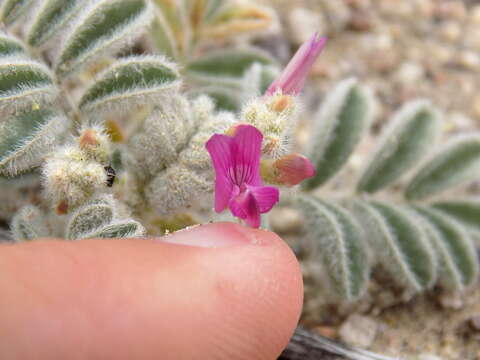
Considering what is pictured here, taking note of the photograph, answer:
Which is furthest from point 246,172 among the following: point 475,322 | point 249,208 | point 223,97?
point 475,322

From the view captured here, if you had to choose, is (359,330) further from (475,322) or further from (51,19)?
(51,19)

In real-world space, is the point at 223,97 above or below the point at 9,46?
below

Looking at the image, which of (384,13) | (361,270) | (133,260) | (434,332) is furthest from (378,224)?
(384,13)

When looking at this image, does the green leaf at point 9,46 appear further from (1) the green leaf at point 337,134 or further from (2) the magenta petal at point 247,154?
(1) the green leaf at point 337,134

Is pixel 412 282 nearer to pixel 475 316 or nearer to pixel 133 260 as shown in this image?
pixel 475 316

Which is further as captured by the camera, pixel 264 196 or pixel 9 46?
pixel 9 46

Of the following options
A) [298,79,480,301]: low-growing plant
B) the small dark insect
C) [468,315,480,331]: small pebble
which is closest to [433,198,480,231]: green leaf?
[298,79,480,301]: low-growing plant
